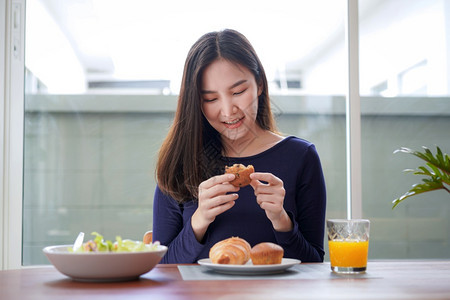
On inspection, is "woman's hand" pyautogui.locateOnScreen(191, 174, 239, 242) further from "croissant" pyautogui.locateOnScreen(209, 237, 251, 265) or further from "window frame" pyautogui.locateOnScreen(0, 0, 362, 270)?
"window frame" pyautogui.locateOnScreen(0, 0, 362, 270)

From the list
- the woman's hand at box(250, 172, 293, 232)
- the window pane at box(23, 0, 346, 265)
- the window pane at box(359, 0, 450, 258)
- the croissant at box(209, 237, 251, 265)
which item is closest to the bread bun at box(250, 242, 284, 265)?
the croissant at box(209, 237, 251, 265)

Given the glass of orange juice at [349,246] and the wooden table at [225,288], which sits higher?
the glass of orange juice at [349,246]

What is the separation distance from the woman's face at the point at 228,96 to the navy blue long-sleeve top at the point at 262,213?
13 cm

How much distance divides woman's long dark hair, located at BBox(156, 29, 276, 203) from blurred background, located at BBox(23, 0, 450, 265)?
3.62 ft

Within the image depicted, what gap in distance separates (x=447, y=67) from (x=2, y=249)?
2437 mm

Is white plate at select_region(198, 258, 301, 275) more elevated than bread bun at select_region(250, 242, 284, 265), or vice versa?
bread bun at select_region(250, 242, 284, 265)

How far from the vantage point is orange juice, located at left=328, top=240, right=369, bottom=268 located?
43.4 inches

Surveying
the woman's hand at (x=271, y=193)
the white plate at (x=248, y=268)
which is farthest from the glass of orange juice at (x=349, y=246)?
the woman's hand at (x=271, y=193)

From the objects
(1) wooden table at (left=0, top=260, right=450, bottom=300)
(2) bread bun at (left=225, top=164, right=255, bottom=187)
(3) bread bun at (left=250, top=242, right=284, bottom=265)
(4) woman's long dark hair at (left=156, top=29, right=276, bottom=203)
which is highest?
(4) woman's long dark hair at (left=156, top=29, right=276, bottom=203)

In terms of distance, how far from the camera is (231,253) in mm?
1111

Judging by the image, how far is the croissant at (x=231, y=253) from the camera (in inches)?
43.6

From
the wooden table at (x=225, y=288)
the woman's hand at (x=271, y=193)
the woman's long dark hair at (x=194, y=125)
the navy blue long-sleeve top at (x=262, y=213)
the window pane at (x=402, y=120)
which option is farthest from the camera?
the window pane at (x=402, y=120)

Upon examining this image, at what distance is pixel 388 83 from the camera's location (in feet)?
9.50

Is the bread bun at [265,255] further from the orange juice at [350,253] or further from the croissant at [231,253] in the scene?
the orange juice at [350,253]
